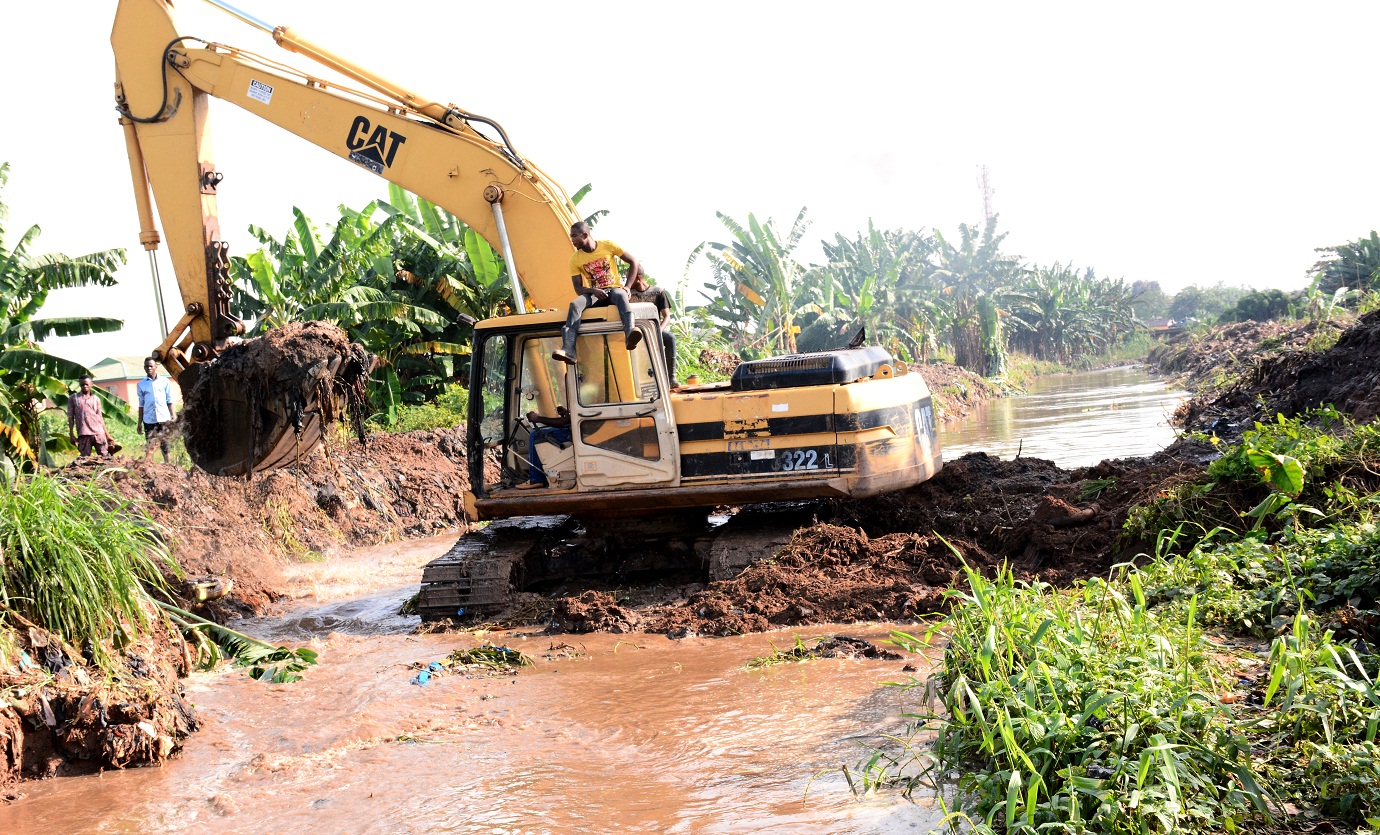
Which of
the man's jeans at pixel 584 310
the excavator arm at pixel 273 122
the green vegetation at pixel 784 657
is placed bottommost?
the green vegetation at pixel 784 657

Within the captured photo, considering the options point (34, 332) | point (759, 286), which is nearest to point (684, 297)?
point (759, 286)

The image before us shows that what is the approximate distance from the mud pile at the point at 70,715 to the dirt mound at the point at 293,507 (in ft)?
11.2

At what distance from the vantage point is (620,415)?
317 inches

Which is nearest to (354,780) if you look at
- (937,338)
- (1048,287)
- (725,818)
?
(725,818)

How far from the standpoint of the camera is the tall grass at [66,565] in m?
5.40

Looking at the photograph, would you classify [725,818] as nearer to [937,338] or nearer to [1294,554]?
[1294,554]

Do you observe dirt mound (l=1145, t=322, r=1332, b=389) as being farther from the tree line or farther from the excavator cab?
the excavator cab

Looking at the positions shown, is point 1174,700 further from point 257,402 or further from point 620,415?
point 257,402

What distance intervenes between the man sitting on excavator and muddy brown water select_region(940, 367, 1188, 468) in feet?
15.3

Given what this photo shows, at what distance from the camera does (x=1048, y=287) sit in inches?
1944

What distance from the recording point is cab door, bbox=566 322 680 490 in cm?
803

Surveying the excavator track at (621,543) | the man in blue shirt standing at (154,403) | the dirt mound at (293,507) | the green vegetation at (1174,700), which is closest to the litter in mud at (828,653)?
the green vegetation at (1174,700)

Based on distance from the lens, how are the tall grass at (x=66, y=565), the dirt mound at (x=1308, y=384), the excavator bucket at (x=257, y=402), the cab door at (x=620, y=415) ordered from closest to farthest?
1. the tall grass at (x=66, y=565)
2. the cab door at (x=620, y=415)
3. the excavator bucket at (x=257, y=402)
4. the dirt mound at (x=1308, y=384)

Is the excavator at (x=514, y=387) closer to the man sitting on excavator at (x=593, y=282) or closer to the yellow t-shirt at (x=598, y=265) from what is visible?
the man sitting on excavator at (x=593, y=282)
